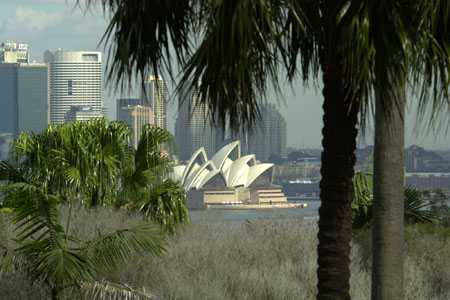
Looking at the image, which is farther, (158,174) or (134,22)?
(158,174)

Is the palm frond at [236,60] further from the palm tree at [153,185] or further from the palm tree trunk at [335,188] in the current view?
the palm tree at [153,185]

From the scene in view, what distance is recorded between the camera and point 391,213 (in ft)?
35.0

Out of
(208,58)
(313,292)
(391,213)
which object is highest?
(208,58)

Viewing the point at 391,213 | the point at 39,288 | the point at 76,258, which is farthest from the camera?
the point at 39,288

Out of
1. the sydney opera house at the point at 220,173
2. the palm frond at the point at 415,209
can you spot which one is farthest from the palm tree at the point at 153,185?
the sydney opera house at the point at 220,173

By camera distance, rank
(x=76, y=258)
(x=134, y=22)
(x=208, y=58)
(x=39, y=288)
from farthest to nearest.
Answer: (x=39, y=288), (x=76, y=258), (x=134, y=22), (x=208, y=58)

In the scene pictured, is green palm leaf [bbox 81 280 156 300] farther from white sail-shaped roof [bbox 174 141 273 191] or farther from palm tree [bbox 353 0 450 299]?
white sail-shaped roof [bbox 174 141 273 191]

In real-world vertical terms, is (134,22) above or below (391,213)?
above

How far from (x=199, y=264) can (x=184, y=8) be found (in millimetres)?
9459

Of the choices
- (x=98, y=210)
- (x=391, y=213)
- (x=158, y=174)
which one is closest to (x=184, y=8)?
(x=391, y=213)

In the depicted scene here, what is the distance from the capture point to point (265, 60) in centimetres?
884

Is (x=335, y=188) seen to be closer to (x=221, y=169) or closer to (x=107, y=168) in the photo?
(x=107, y=168)

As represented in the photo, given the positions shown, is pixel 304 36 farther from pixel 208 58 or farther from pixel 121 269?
pixel 121 269

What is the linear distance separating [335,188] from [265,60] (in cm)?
147
